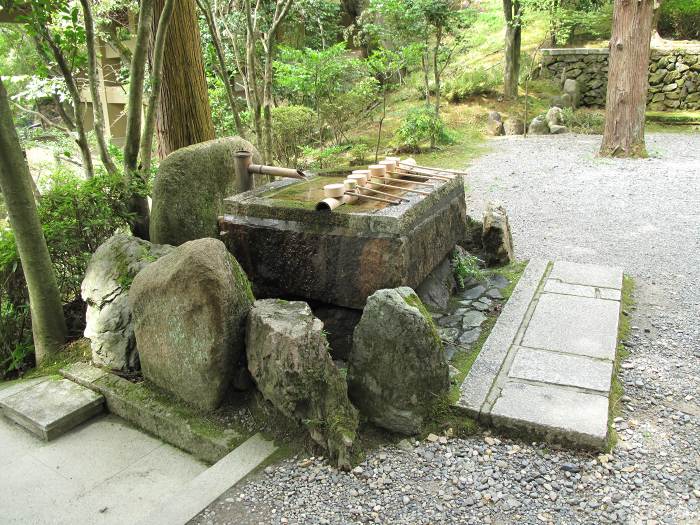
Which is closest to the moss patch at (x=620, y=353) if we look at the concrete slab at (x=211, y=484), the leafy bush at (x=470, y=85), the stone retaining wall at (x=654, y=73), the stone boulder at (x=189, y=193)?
the concrete slab at (x=211, y=484)

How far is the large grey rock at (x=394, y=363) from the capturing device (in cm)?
268

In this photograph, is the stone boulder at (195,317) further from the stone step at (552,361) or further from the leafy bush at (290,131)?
the leafy bush at (290,131)

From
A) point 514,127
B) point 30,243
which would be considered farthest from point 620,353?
point 514,127

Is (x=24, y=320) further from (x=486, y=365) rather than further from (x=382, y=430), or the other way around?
(x=486, y=365)

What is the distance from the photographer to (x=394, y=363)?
2695mm

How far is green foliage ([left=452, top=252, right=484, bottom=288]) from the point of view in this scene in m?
4.41

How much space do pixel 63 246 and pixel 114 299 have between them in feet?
2.76

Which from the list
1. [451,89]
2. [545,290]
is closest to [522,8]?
[451,89]

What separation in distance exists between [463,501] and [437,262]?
203 centimetres

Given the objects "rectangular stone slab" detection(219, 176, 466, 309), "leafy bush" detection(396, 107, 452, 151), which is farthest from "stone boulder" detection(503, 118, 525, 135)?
"rectangular stone slab" detection(219, 176, 466, 309)

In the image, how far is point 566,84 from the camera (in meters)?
13.7

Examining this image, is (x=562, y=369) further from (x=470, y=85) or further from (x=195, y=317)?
(x=470, y=85)

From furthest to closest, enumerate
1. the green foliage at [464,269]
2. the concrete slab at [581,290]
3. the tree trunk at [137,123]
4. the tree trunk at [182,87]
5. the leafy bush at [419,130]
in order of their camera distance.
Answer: the leafy bush at [419,130] < the tree trunk at [182,87] < the green foliage at [464,269] < the tree trunk at [137,123] < the concrete slab at [581,290]

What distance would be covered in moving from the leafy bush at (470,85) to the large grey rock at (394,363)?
11.8 metres
